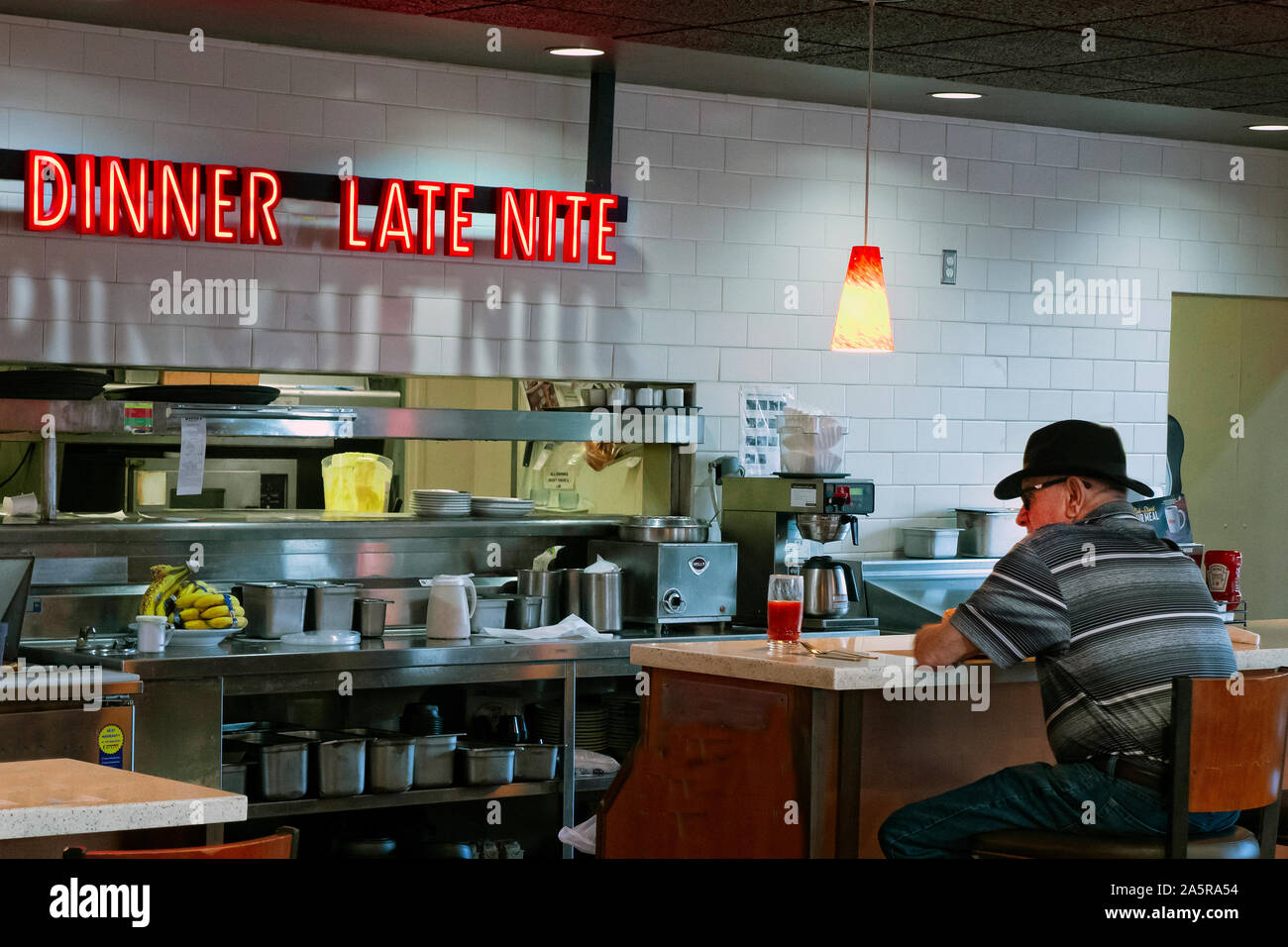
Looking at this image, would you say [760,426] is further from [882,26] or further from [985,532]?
[882,26]

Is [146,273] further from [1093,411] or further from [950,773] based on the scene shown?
[1093,411]

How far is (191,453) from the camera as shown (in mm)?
5664

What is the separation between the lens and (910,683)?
11.7 feet

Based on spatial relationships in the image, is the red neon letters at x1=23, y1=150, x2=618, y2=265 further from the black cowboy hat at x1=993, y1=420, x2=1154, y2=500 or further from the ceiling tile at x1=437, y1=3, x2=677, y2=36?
the black cowboy hat at x1=993, y1=420, x2=1154, y2=500

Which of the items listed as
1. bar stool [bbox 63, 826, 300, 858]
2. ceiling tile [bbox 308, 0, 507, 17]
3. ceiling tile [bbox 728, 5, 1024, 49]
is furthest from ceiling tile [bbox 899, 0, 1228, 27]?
bar stool [bbox 63, 826, 300, 858]

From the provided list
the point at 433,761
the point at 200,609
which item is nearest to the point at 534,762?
the point at 433,761

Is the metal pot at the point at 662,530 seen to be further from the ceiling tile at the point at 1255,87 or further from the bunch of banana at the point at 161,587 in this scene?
the ceiling tile at the point at 1255,87

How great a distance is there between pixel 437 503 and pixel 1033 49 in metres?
2.66

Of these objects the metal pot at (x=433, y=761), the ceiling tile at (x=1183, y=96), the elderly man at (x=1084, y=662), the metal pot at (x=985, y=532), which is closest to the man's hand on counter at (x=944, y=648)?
the elderly man at (x=1084, y=662)

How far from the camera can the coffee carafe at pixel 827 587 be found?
19.9 ft

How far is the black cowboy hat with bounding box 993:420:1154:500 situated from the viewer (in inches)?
142

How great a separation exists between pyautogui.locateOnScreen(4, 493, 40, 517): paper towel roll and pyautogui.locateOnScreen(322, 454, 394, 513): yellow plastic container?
3.79ft

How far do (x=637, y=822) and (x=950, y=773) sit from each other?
0.75 m

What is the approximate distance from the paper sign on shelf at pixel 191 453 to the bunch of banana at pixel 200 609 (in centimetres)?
42
